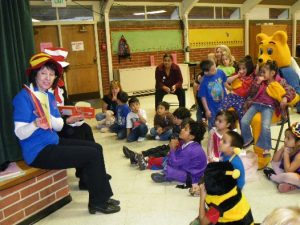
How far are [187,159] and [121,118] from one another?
1.95 meters

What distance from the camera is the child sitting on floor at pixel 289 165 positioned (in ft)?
8.76

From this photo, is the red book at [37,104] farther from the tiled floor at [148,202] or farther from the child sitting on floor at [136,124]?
the child sitting on floor at [136,124]

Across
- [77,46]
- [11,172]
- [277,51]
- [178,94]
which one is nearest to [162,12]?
[77,46]

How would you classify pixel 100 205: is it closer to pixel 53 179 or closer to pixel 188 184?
pixel 53 179

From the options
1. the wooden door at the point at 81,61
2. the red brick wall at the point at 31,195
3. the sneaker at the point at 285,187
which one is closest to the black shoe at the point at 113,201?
the red brick wall at the point at 31,195

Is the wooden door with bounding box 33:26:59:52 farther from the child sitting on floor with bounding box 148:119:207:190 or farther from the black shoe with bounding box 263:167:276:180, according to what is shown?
the black shoe with bounding box 263:167:276:180

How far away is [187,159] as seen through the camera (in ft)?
9.50

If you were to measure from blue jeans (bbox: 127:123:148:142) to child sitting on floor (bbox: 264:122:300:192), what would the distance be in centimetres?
192

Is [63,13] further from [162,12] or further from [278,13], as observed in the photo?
[278,13]

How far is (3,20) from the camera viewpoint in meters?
2.39

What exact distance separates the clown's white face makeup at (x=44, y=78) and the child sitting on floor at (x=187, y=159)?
49.7 inches

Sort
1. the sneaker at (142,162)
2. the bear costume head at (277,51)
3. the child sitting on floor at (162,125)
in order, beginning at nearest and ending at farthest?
the sneaker at (142,162) → the bear costume head at (277,51) → the child sitting on floor at (162,125)

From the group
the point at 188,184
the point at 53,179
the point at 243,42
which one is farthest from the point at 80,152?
the point at 243,42

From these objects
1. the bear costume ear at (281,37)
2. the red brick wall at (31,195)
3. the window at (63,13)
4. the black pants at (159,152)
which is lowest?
the black pants at (159,152)
